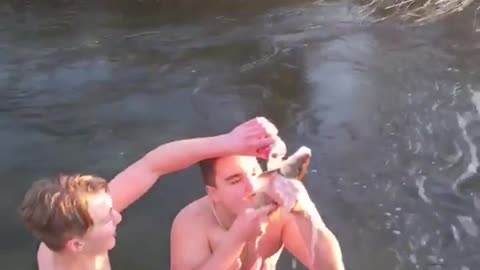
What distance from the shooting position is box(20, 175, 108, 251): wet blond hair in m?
2.35

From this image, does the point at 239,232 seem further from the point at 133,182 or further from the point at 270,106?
the point at 270,106

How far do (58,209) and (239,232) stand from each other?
0.54 m

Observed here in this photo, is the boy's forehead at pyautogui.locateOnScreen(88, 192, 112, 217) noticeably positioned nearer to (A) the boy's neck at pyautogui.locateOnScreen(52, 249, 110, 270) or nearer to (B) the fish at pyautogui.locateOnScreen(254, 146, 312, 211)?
(A) the boy's neck at pyautogui.locateOnScreen(52, 249, 110, 270)

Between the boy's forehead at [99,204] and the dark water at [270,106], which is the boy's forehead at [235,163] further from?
the dark water at [270,106]

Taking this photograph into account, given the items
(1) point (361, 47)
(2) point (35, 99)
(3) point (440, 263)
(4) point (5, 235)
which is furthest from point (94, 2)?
(3) point (440, 263)

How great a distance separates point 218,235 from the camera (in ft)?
9.43

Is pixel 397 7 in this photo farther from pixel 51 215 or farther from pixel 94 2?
pixel 51 215

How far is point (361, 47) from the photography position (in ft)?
20.3

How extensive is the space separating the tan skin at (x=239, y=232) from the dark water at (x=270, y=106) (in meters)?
0.97

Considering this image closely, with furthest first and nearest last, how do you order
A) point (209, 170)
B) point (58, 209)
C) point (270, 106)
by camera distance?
point (270, 106) → point (209, 170) → point (58, 209)

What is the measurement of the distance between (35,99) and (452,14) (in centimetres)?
314

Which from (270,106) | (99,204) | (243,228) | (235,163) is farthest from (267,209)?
(270,106)

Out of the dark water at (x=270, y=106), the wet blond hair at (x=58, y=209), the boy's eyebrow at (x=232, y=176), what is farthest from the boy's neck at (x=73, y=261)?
the dark water at (x=270, y=106)

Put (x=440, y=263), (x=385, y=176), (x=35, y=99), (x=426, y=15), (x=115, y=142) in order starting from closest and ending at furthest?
(x=440, y=263) < (x=385, y=176) < (x=115, y=142) < (x=35, y=99) < (x=426, y=15)
